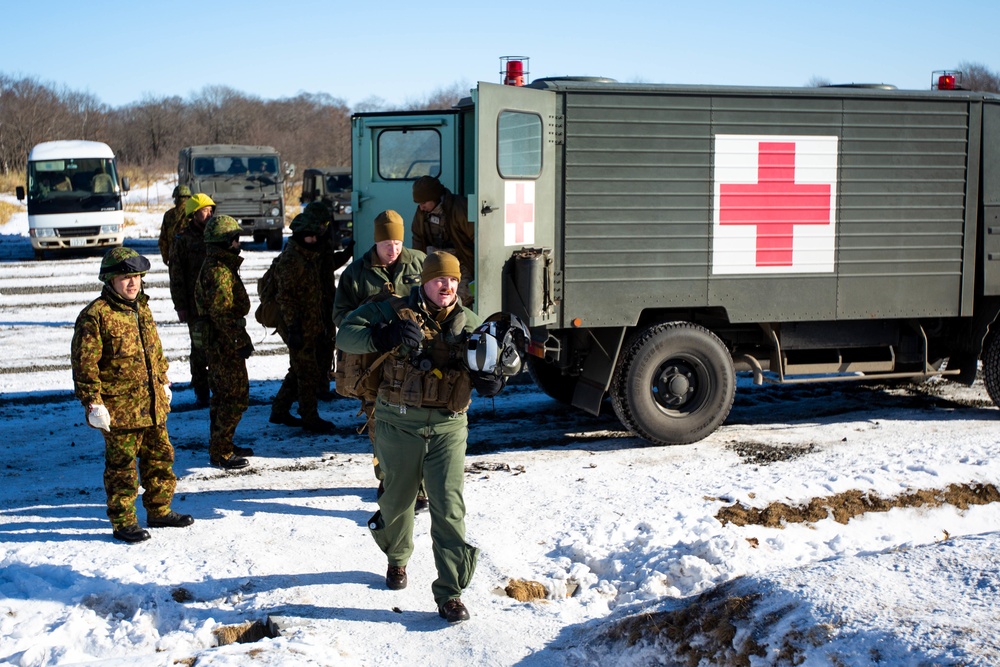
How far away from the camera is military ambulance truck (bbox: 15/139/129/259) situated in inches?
843

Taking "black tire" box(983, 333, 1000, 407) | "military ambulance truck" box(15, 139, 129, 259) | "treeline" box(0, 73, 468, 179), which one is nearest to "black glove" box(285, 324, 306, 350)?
"black tire" box(983, 333, 1000, 407)

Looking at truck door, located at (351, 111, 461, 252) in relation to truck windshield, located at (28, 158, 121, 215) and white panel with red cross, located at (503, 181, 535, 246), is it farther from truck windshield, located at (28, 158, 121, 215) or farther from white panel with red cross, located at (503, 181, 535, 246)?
truck windshield, located at (28, 158, 121, 215)

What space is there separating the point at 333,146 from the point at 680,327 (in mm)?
51184

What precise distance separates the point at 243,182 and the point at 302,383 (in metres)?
15.7

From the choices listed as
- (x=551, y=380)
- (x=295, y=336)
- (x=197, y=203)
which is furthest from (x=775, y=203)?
(x=197, y=203)

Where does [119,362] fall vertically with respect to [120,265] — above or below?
below

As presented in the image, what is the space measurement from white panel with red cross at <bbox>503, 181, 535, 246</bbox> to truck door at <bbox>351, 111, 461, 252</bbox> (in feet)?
5.11

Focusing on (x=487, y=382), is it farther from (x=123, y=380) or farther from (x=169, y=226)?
(x=169, y=226)

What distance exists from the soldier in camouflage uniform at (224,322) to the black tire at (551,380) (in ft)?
9.43

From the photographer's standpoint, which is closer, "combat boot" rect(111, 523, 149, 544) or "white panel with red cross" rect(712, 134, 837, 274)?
"combat boot" rect(111, 523, 149, 544)

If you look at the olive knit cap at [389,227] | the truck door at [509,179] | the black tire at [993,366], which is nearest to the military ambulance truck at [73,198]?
the truck door at [509,179]

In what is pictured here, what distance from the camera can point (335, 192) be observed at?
24.6 meters

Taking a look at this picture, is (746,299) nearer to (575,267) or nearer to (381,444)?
(575,267)

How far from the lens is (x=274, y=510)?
6422 millimetres
